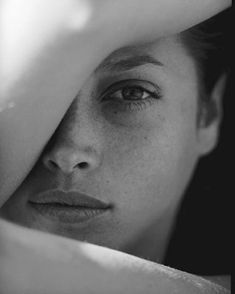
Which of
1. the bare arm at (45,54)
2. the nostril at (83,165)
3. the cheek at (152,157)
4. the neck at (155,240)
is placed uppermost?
the bare arm at (45,54)

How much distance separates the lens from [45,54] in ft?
2.31

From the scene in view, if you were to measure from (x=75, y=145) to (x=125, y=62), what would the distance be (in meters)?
0.14

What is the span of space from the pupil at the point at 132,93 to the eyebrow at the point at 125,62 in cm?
4

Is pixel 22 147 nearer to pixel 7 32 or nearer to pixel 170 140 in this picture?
pixel 7 32

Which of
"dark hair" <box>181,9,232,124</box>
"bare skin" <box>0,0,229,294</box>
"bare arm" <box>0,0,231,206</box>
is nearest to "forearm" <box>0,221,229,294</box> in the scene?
"bare skin" <box>0,0,229,294</box>

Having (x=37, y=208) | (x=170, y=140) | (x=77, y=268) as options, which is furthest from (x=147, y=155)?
(x=77, y=268)

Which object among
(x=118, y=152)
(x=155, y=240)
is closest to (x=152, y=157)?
(x=118, y=152)

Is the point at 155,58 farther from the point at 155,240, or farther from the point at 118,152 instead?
the point at 155,240

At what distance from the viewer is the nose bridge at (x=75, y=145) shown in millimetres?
837

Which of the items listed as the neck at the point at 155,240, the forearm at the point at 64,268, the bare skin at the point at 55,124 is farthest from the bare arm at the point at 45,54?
the neck at the point at 155,240

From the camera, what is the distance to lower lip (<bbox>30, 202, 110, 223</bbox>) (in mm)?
878

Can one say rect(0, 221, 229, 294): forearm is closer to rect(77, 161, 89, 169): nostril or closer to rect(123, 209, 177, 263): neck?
rect(77, 161, 89, 169): nostril

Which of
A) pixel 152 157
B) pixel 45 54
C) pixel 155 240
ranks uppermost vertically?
pixel 45 54

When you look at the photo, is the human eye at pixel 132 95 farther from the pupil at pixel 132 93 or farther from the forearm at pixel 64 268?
the forearm at pixel 64 268
